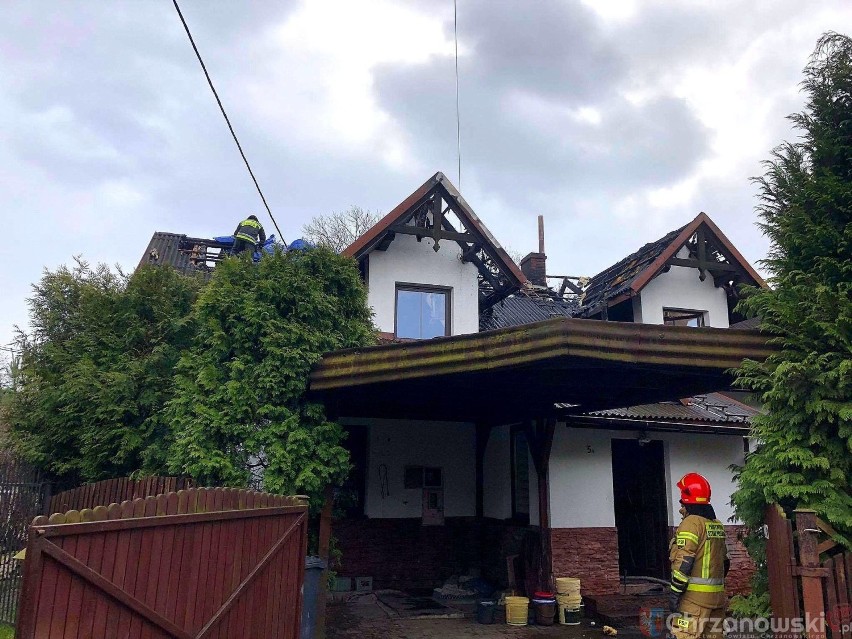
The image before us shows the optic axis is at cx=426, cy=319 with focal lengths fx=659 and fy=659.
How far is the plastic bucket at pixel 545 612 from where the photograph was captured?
393 inches

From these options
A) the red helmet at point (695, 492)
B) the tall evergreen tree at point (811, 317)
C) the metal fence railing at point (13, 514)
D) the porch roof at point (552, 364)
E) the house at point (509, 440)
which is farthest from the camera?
the house at point (509, 440)

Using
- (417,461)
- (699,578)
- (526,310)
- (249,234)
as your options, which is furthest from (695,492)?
(249,234)

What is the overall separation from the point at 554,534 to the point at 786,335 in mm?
6632

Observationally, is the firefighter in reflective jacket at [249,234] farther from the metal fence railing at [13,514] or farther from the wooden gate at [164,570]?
the wooden gate at [164,570]

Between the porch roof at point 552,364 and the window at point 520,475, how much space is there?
3029 millimetres

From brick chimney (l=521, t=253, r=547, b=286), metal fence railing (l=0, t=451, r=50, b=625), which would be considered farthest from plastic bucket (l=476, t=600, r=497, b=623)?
brick chimney (l=521, t=253, r=547, b=286)

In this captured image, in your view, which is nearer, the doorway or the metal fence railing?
the metal fence railing

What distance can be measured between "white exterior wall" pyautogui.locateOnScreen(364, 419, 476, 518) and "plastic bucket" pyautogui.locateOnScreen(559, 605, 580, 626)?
338 centimetres

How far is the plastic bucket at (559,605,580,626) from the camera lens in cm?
1011

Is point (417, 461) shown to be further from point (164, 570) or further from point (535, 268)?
point (164, 570)

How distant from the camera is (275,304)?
827 centimetres

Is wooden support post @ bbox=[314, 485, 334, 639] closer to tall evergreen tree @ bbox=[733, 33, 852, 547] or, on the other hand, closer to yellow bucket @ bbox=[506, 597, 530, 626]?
yellow bucket @ bbox=[506, 597, 530, 626]

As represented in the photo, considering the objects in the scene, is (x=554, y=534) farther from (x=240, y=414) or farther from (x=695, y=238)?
(x=695, y=238)

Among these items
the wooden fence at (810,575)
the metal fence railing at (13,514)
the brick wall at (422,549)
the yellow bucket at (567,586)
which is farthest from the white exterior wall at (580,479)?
the metal fence railing at (13,514)
